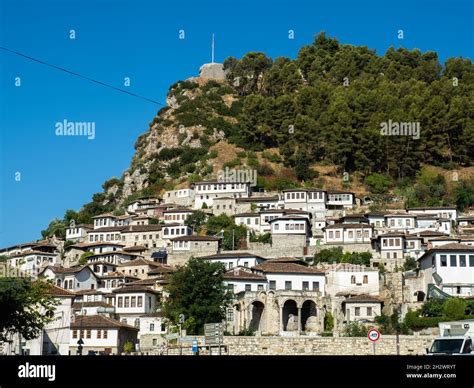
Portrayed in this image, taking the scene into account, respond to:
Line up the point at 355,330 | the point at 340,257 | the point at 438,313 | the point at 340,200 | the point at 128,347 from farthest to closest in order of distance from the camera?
the point at 340,200 → the point at 340,257 → the point at 438,313 → the point at 128,347 → the point at 355,330

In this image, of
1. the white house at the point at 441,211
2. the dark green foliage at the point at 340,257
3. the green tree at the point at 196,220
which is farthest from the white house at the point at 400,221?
the green tree at the point at 196,220

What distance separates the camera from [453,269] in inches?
2341

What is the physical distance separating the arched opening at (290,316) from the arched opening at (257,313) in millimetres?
1932

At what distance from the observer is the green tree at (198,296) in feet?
167

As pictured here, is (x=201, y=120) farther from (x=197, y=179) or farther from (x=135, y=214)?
(x=135, y=214)

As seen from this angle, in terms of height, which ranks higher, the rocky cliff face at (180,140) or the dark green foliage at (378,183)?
the rocky cliff face at (180,140)

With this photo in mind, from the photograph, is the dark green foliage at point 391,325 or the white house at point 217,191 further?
the white house at point 217,191

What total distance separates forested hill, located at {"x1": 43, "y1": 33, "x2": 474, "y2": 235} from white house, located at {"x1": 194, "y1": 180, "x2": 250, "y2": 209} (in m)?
5.47

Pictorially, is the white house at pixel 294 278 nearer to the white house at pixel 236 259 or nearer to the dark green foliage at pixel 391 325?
the white house at pixel 236 259

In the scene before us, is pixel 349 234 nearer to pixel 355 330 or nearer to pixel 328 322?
pixel 328 322

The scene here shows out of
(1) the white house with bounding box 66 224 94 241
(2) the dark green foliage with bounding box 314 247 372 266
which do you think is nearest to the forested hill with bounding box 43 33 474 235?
(1) the white house with bounding box 66 224 94 241

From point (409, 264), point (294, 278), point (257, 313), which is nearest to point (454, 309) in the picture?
point (409, 264)

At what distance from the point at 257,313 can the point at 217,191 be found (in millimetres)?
36910

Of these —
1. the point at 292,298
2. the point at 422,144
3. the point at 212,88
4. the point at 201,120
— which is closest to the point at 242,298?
the point at 292,298
